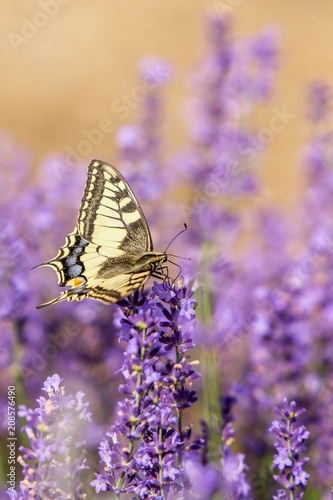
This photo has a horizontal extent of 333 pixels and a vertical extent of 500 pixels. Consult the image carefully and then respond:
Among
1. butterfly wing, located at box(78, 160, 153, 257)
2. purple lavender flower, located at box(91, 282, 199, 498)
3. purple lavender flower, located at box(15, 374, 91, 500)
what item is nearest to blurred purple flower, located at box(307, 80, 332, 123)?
butterfly wing, located at box(78, 160, 153, 257)

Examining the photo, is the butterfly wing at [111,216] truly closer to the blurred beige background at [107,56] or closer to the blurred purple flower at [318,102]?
the blurred purple flower at [318,102]

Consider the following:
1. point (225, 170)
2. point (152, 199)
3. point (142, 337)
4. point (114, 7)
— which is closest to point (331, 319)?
point (225, 170)

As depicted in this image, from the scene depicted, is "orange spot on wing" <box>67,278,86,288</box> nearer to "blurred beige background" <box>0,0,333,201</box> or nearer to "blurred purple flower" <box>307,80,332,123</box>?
"blurred purple flower" <box>307,80,332,123</box>

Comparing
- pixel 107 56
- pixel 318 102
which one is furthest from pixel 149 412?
pixel 107 56

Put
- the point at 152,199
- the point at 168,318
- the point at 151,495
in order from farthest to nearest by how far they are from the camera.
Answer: the point at 152,199, the point at 168,318, the point at 151,495

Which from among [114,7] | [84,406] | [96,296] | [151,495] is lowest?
[151,495]

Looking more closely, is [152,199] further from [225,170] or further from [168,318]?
[168,318]
